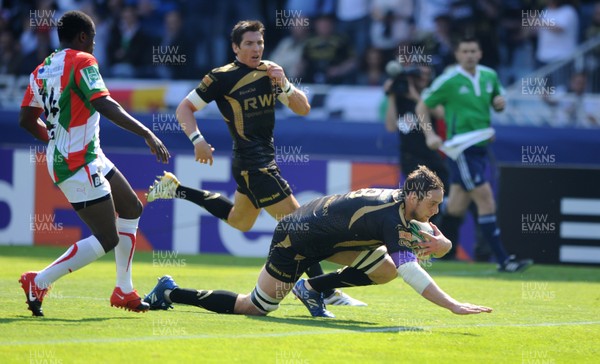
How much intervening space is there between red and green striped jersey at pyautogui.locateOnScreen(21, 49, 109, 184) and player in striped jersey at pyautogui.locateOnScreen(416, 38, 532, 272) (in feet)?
19.5

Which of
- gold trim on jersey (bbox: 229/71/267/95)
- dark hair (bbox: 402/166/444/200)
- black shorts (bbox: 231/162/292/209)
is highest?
gold trim on jersey (bbox: 229/71/267/95)

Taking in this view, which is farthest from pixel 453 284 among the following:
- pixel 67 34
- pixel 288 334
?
pixel 67 34

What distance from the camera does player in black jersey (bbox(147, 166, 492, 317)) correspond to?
7488 millimetres

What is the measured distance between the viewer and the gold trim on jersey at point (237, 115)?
969cm

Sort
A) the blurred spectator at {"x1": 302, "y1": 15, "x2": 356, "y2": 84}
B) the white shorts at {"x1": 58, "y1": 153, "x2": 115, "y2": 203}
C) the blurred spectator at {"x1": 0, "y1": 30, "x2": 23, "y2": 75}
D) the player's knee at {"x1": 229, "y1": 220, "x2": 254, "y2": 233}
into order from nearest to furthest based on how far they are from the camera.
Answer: the white shorts at {"x1": 58, "y1": 153, "x2": 115, "y2": 203} < the player's knee at {"x1": 229, "y1": 220, "x2": 254, "y2": 233} < the blurred spectator at {"x1": 302, "y1": 15, "x2": 356, "y2": 84} < the blurred spectator at {"x1": 0, "y1": 30, "x2": 23, "y2": 75}

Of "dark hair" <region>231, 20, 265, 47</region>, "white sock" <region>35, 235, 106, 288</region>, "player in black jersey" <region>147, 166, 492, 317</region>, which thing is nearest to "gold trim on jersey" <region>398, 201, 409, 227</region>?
"player in black jersey" <region>147, 166, 492, 317</region>

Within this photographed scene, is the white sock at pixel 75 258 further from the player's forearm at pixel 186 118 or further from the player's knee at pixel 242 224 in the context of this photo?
the player's knee at pixel 242 224

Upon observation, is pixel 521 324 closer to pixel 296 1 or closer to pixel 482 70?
pixel 482 70

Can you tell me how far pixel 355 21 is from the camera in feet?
64.1

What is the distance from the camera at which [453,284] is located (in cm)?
1137

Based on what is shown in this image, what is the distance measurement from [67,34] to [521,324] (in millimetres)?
3990

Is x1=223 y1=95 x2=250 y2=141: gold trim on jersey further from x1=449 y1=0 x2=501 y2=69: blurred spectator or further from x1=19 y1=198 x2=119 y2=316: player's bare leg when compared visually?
x1=449 y1=0 x2=501 y2=69: blurred spectator

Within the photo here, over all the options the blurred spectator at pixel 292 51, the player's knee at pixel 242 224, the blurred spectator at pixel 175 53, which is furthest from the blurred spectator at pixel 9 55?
the player's knee at pixel 242 224

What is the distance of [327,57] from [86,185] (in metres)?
11.1
